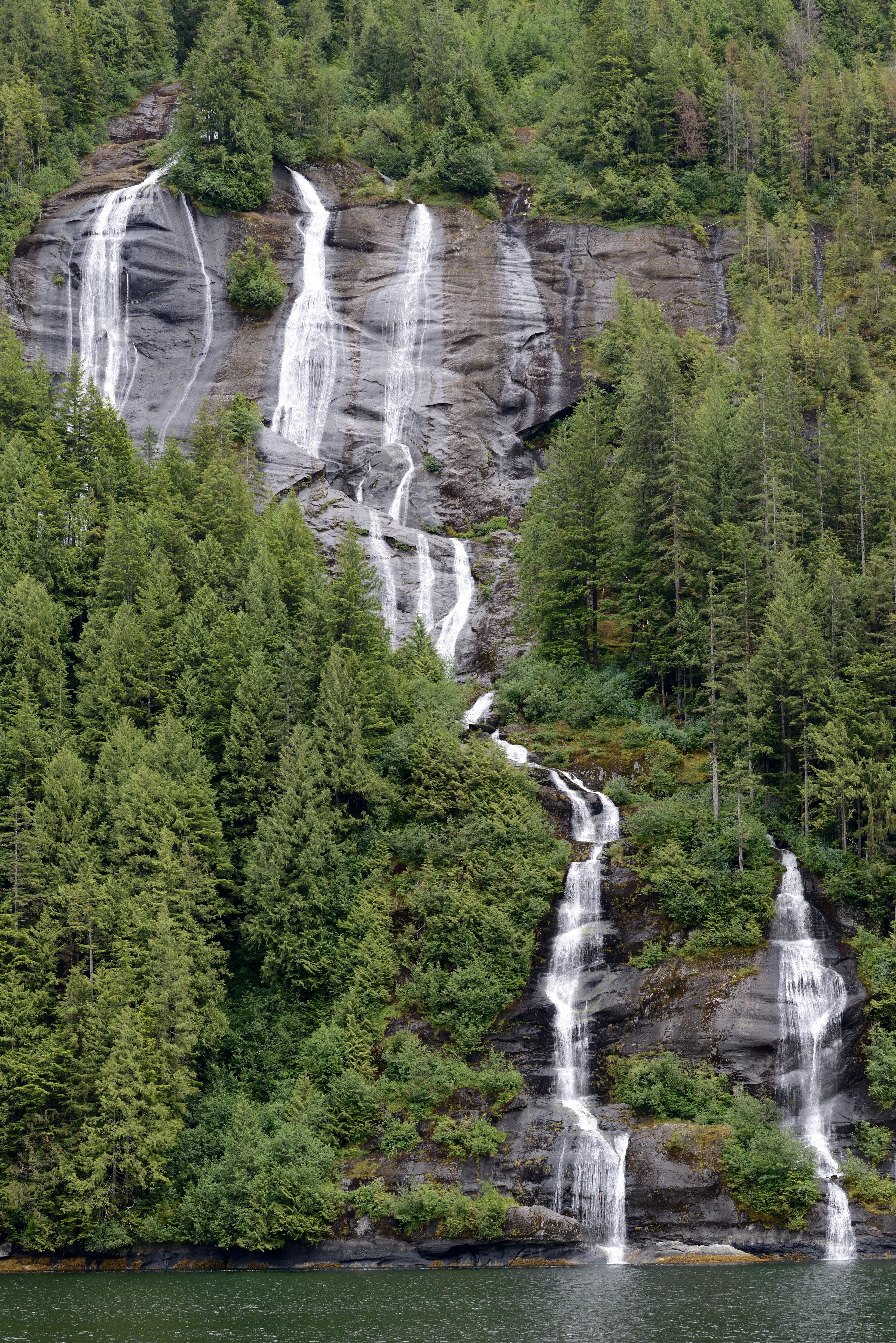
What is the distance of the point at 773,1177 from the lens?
150 feet

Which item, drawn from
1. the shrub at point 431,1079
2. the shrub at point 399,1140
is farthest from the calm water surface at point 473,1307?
the shrub at point 431,1079

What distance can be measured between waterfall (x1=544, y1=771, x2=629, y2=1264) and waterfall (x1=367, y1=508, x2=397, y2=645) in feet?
77.2

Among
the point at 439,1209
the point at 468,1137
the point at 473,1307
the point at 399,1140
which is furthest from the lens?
the point at 399,1140

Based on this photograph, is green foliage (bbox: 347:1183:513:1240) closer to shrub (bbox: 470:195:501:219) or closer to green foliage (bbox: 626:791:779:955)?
green foliage (bbox: 626:791:779:955)

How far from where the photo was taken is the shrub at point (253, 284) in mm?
101625

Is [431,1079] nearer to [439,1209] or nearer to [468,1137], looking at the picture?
[468,1137]

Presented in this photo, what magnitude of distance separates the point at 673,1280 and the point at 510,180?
100 meters

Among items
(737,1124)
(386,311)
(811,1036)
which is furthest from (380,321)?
(737,1124)

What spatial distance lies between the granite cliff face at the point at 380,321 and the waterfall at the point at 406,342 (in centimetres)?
51

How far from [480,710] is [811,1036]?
28.4 m

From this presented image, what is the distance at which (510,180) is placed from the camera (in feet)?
383

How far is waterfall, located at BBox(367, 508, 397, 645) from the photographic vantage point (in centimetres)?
8275

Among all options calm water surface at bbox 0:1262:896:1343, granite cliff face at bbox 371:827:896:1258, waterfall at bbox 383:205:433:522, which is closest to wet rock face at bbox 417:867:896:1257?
granite cliff face at bbox 371:827:896:1258

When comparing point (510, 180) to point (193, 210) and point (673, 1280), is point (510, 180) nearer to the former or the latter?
point (193, 210)
